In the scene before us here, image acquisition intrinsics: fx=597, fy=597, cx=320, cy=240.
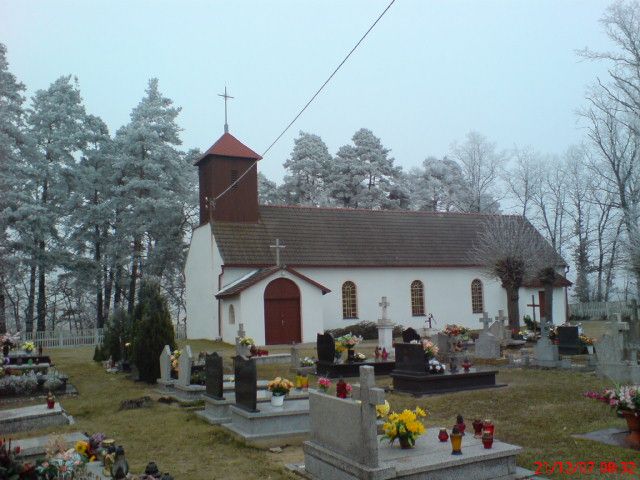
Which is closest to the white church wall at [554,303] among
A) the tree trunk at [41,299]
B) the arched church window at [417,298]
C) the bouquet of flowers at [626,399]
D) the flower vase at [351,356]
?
the arched church window at [417,298]

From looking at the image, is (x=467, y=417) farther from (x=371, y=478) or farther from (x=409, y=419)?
(x=371, y=478)

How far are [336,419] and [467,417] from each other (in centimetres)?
479

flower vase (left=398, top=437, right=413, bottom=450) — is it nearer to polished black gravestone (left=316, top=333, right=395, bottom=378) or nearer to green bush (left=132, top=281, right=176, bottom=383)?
polished black gravestone (left=316, top=333, right=395, bottom=378)

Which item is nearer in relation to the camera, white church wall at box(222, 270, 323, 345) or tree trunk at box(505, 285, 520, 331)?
tree trunk at box(505, 285, 520, 331)

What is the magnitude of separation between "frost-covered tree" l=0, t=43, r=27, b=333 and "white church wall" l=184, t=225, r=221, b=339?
909 cm

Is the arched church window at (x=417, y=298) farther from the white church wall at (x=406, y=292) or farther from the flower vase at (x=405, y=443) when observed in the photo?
the flower vase at (x=405, y=443)

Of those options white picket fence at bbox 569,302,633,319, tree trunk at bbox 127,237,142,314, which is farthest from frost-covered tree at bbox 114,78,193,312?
white picket fence at bbox 569,302,633,319

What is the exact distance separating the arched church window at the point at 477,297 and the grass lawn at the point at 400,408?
19.5 m

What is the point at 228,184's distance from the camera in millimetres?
32469

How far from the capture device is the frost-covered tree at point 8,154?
30.3 meters

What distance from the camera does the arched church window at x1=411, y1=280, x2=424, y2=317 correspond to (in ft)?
112

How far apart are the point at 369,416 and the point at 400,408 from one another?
5.82 m

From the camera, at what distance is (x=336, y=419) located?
682 cm

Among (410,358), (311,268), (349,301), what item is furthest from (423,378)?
(349,301)
